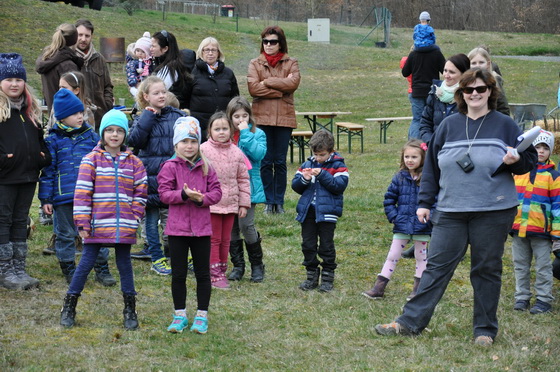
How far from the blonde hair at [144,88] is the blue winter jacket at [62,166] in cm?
71

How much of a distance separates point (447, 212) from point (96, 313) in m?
2.69

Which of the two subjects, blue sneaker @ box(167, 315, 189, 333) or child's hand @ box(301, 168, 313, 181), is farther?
child's hand @ box(301, 168, 313, 181)

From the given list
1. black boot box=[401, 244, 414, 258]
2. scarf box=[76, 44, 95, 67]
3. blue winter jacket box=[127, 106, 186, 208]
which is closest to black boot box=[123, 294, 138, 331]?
blue winter jacket box=[127, 106, 186, 208]

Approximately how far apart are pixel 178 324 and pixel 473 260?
2104 millimetres

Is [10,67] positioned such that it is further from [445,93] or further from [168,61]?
[445,93]

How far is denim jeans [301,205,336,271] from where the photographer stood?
6.65 m

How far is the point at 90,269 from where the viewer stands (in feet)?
18.4

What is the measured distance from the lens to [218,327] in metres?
5.70

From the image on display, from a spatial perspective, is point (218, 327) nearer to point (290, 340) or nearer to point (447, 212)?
point (290, 340)

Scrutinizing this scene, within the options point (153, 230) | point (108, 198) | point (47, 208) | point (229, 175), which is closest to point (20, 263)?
point (47, 208)

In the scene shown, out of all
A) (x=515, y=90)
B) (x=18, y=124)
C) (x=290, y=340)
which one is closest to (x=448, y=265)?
(x=290, y=340)

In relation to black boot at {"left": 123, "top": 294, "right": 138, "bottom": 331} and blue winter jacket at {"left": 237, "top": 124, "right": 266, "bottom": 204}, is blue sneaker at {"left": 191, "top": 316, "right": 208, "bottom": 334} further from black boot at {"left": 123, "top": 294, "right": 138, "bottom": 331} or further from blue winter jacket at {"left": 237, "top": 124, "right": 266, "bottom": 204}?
blue winter jacket at {"left": 237, "top": 124, "right": 266, "bottom": 204}

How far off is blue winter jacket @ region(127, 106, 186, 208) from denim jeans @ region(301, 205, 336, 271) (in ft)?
4.30

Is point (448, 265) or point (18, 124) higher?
point (18, 124)
